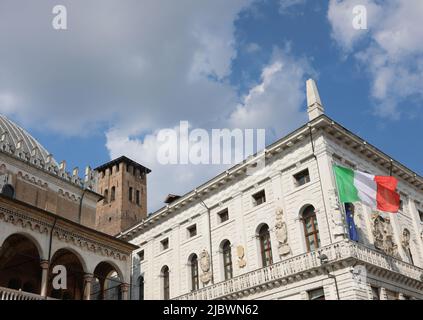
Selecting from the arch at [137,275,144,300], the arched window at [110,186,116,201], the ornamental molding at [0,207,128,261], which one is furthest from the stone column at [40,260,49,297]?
the arched window at [110,186,116,201]

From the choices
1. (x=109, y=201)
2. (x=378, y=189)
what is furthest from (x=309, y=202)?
(x=109, y=201)

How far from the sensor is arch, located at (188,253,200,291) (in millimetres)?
27500

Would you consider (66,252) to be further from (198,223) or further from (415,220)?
(415,220)

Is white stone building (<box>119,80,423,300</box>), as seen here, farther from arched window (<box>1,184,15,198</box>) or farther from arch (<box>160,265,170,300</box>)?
arched window (<box>1,184,15,198</box>)

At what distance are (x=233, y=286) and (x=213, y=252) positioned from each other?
3099mm

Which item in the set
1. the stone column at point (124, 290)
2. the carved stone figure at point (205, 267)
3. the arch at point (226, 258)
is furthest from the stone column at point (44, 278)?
the arch at point (226, 258)

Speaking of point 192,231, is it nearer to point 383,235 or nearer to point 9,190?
point 9,190

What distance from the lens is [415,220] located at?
1066 inches

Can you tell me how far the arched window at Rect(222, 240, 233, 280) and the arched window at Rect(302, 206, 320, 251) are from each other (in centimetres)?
536

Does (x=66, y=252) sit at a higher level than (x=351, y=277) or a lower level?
higher

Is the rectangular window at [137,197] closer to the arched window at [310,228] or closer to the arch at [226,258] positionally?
the arch at [226,258]

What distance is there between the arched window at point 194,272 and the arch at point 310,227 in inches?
322

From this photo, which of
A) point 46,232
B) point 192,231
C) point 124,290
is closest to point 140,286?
point 192,231
